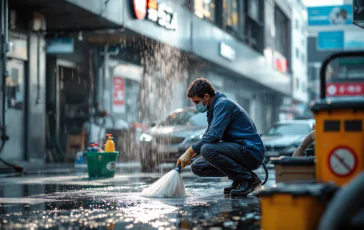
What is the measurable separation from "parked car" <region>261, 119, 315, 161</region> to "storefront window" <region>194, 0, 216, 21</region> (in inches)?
352

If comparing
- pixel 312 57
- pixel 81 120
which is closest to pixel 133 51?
pixel 81 120

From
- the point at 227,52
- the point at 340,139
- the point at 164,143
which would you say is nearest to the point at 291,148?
the point at 164,143

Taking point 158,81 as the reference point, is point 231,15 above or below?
above

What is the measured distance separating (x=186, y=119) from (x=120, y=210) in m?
10.2

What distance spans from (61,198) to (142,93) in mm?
18023

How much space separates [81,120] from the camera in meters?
22.6

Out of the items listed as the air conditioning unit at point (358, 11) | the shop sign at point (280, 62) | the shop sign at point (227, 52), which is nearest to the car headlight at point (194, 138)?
the air conditioning unit at point (358, 11)

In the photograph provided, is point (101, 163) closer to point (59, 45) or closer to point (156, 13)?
point (59, 45)

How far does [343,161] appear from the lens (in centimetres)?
416

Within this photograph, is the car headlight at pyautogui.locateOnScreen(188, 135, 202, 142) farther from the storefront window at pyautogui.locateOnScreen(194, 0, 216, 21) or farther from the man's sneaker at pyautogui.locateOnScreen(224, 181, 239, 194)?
the storefront window at pyautogui.locateOnScreen(194, 0, 216, 21)

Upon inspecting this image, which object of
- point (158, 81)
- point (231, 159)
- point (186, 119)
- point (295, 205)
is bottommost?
point (295, 205)

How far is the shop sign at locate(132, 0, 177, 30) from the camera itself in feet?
67.5

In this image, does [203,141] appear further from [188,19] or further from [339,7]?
[339,7]

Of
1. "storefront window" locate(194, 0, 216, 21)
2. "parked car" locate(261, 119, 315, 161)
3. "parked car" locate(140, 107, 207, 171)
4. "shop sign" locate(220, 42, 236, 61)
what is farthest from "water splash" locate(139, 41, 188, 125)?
"parked car" locate(140, 107, 207, 171)
